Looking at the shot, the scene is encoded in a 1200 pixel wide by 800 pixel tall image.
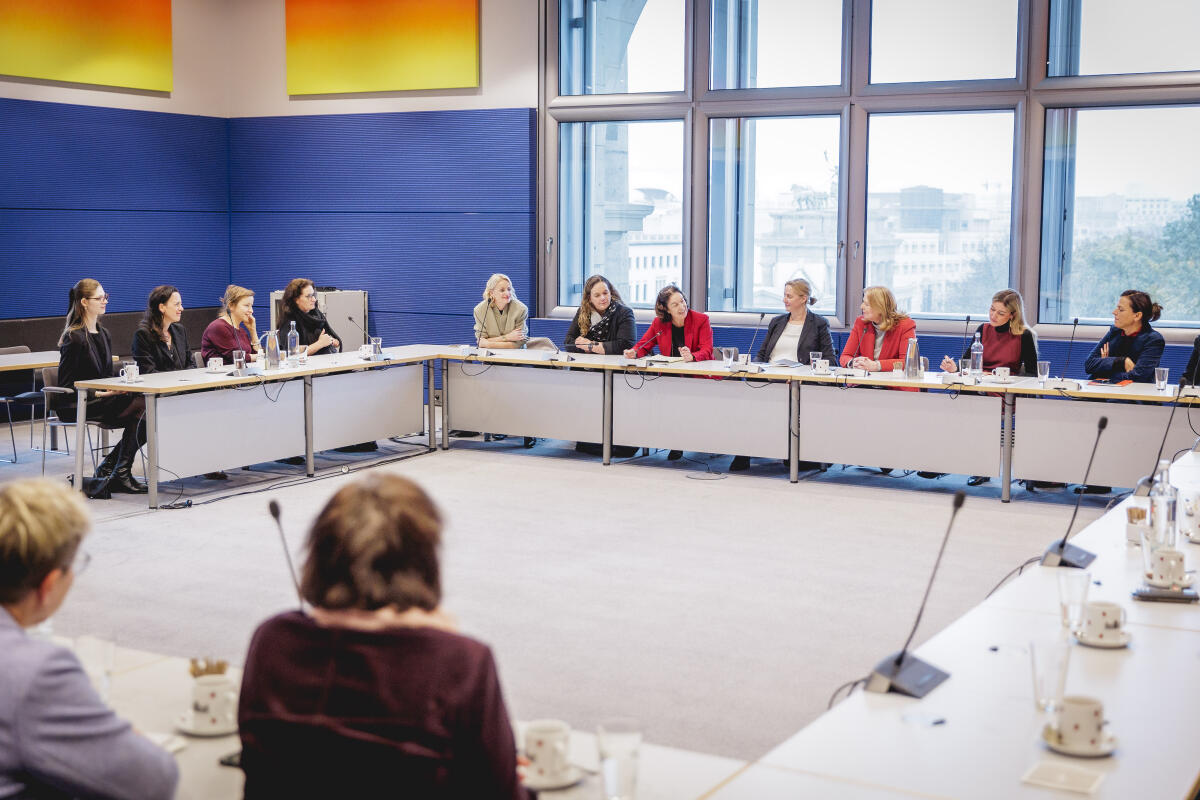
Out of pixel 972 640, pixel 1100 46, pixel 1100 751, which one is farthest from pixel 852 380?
pixel 1100 751

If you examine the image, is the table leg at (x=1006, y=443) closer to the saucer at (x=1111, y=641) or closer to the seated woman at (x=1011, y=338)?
the seated woman at (x=1011, y=338)

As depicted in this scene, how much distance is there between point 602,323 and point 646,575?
3.28m

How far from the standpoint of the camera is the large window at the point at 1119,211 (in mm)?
8508

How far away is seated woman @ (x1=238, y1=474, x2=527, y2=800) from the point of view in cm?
163

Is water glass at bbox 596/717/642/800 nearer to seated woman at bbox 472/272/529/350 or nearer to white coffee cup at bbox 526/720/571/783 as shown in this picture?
white coffee cup at bbox 526/720/571/783

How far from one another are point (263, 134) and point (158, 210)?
1.15m

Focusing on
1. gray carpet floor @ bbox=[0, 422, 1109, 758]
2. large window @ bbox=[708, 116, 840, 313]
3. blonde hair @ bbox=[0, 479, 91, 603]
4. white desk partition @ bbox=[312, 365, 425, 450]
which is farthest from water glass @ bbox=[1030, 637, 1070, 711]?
large window @ bbox=[708, 116, 840, 313]

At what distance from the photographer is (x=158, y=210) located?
10812 millimetres

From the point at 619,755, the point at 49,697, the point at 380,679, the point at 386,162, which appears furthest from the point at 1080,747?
the point at 386,162

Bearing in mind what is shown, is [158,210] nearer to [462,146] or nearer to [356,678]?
[462,146]

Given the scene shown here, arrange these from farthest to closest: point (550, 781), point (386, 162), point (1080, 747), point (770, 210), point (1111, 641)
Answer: point (386, 162) → point (770, 210) → point (1111, 641) → point (1080, 747) → point (550, 781)

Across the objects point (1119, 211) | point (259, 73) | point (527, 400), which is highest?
point (259, 73)

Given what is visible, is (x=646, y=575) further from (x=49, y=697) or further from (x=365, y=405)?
(x=49, y=697)

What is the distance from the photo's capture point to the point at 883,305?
7668 millimetres
